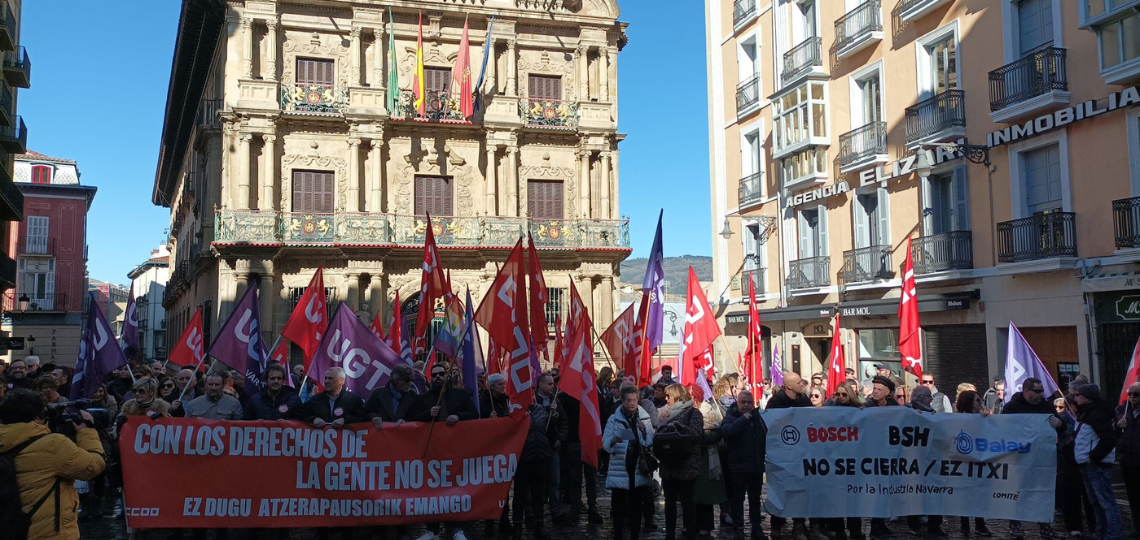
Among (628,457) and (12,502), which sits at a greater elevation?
(12,502)

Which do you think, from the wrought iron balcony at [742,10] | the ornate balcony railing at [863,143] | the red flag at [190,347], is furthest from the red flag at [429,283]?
the wrought iron balcony at [742,10]

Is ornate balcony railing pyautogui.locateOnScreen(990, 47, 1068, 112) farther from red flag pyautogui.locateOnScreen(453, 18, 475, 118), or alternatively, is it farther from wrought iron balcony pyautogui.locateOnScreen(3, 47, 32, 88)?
wrought iron balcony pyautogui.locateOnScreen(3, 47, 32, 88)

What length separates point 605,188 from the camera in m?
32.6

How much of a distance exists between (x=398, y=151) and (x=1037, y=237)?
19.3m

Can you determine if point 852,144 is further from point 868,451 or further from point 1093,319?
point 868,451

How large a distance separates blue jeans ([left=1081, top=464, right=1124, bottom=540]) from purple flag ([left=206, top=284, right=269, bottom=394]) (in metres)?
9.70

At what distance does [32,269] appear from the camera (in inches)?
2371

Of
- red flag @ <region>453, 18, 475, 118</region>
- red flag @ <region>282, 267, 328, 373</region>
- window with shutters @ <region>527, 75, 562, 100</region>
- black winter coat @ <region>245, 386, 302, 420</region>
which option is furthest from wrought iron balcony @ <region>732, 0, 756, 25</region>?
black winter coat @ <region>245, 386, 302, 420</region>

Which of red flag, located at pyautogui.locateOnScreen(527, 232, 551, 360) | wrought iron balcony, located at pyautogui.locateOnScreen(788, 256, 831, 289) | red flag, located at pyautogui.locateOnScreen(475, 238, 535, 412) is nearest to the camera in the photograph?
red flag, located at pyautogui.locateOnScreen(475, 238, 535, 412)

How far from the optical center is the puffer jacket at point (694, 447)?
999 centimetres

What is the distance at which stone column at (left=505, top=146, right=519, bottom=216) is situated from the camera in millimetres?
31422

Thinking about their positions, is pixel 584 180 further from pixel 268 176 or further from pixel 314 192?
pixel 268 176

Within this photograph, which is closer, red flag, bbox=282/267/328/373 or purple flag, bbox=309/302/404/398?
purple flag, bbox=309/302/404/398

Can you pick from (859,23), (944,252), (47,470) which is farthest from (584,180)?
(47,470)
